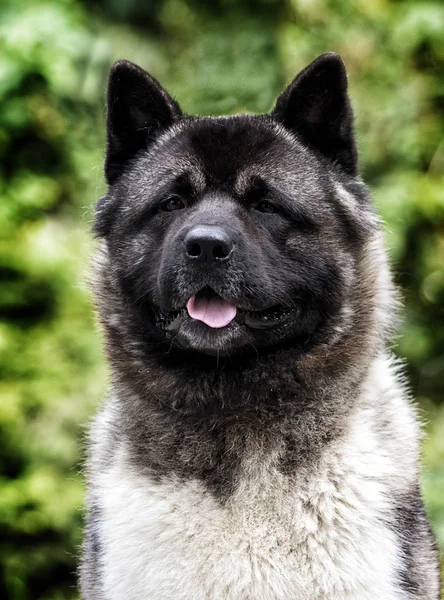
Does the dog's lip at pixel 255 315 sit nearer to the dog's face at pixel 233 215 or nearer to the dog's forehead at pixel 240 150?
the dog's face at pixel 233 215

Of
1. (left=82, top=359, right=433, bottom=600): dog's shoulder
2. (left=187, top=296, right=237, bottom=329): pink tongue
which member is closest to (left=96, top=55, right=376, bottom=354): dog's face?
(left=187, top=296, right=237, bottom=329): pink tongue

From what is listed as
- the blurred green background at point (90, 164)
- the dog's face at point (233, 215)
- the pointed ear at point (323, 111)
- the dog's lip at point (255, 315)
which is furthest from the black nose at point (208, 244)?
the blurred green background at point (90, 164)

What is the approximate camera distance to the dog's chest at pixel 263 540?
9.20 feet

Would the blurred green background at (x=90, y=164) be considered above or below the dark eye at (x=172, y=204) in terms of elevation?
below

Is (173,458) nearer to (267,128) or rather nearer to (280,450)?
(280,450)

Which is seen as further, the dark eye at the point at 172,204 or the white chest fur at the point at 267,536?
the dark eye at the point at 172,204

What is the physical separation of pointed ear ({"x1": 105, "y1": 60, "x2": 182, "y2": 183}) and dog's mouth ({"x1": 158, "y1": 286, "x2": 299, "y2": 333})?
0.74m

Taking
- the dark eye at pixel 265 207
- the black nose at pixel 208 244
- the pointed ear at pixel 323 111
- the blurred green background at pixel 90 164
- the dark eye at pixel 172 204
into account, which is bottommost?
the blurred green background at pixel 90 164

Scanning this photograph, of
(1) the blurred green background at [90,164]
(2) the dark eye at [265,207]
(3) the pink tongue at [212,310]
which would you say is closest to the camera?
(3) the pink tongue at [212,310]

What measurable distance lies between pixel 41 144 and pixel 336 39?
2.78 meters

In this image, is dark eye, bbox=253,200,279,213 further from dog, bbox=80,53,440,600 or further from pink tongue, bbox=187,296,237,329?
pink tongue, bbox=187,296,237,329

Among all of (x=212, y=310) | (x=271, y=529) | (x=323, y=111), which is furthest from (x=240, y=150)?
(x=271, y=529)

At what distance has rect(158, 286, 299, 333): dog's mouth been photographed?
305 cm

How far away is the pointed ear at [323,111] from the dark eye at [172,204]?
0.50 m
